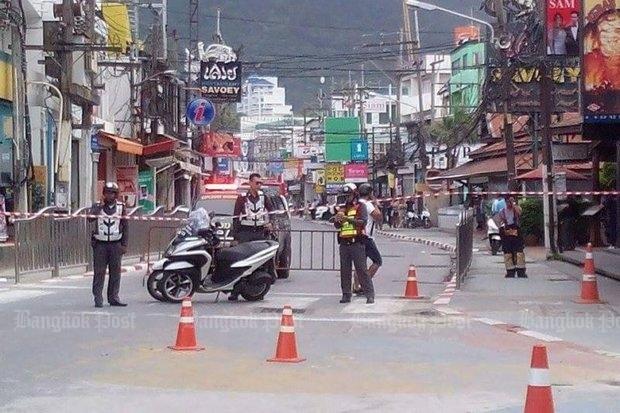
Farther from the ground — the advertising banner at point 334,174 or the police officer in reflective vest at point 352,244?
the advertising banner at point 334,174

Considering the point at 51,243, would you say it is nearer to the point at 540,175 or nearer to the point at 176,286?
the point at 176,286

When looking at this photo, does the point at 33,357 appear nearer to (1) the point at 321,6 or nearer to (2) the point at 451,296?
(2) the point at 451,296

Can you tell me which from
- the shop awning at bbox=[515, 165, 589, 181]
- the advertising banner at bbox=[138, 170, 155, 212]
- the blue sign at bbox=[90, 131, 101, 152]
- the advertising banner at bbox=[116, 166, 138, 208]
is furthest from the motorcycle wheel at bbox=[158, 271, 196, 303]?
the advertising banner at bbox=[138, 170, 155, 212]

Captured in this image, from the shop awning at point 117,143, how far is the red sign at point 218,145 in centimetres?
2405

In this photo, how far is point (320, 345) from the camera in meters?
13.4

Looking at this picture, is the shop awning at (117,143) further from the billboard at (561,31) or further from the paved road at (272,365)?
the paved road at (272,365)

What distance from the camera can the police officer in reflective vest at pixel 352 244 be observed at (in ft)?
59.1

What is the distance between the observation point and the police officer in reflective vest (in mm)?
18000

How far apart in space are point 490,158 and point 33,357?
139 ft

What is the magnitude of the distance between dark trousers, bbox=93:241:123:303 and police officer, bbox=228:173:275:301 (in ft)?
12.3

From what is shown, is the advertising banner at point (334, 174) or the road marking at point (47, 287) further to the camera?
the advertising banner at point (334, 174)

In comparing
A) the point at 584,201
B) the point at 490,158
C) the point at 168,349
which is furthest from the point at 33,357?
the point at 490,158

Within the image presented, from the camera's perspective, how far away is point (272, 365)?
11.8 m

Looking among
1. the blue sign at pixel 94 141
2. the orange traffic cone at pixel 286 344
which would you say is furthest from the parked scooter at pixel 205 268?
the blue sign at pixel 94 141
